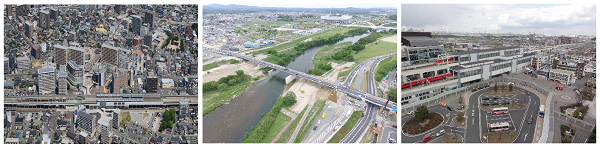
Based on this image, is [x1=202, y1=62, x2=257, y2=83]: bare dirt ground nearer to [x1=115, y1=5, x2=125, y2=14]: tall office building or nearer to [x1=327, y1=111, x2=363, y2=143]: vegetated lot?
[x1=115, y1=5, x2=125, y2=14]: tall office building

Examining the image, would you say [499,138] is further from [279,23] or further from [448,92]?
[279,23]

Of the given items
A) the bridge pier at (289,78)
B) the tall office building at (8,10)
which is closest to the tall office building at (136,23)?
the tall office building at (8,10)

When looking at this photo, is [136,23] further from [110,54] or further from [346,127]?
[346,127]

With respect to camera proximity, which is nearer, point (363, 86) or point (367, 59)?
point (363, 86)

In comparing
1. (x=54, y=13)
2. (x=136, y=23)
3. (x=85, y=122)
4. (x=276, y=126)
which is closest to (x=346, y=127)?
(x=276, y=126)

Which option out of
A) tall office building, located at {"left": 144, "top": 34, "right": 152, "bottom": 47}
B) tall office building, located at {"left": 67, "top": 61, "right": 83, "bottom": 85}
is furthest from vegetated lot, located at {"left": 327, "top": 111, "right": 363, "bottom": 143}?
tall office building, located at {"left": 67, "top": 61, "right": 83, "bottom": 85}

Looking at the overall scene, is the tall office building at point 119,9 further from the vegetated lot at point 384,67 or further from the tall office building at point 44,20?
the vegetated lot at point 384,67
